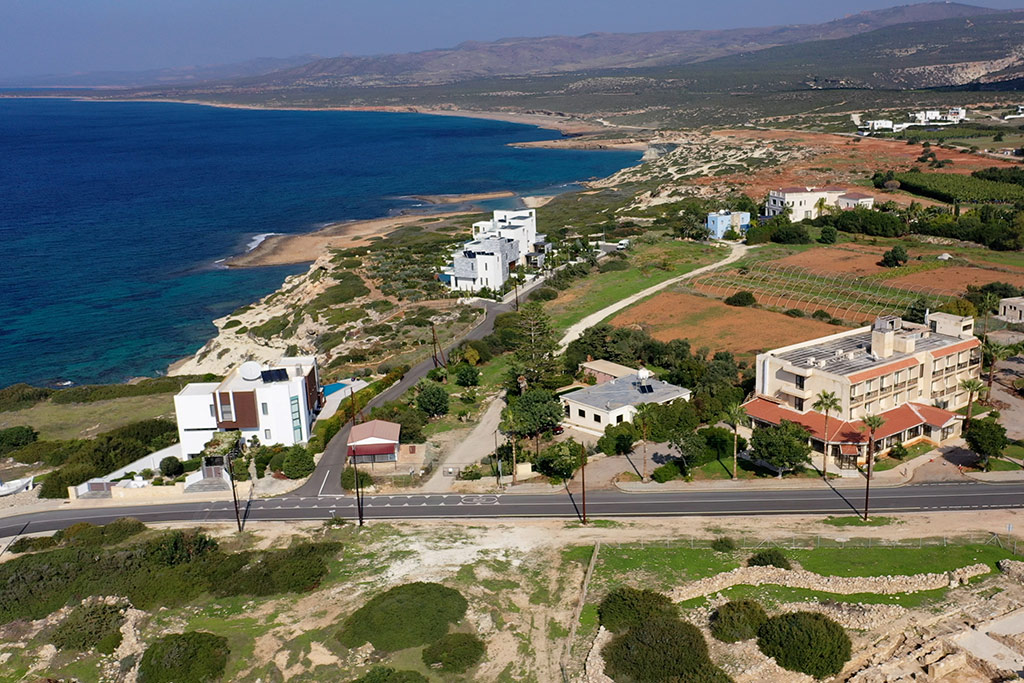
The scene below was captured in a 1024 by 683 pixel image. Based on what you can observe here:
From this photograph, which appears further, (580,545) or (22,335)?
(22,335)

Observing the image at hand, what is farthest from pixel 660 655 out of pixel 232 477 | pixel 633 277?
pixel 633 277

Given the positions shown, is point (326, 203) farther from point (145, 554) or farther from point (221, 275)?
point (145, 554)

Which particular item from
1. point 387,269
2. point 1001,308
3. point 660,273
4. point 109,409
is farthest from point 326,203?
point 1001,308

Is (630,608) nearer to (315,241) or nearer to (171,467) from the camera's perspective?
(171,467)

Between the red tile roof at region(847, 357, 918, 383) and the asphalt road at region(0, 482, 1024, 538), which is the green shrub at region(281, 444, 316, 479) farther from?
the red tile roof at region(847, 357, 918, 383)

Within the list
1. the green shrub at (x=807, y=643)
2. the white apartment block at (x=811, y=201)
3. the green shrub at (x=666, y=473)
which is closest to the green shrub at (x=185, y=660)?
the green shrub at (x=807, y=643)

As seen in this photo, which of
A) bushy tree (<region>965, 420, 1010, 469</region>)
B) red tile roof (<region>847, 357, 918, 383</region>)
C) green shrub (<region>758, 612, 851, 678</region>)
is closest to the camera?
green shrub (<region>758, 612, 851, 678</region>)

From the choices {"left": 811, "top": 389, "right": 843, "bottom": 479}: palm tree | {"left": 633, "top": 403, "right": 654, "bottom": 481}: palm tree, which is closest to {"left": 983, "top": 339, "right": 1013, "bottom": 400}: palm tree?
{"left": 811, "top": 389, "right": 843, "bottom": 479}: palm tree
